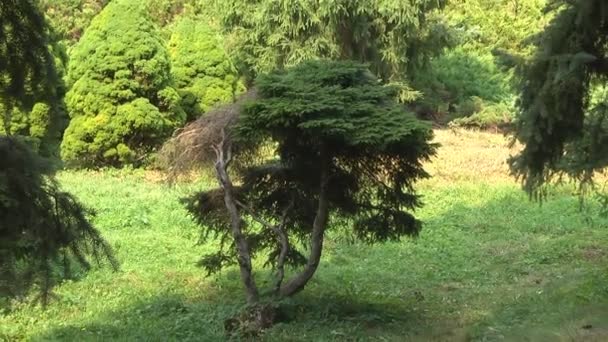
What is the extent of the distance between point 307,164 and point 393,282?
3302 millimetres

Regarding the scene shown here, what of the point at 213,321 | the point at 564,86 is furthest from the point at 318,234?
the point at 564,86

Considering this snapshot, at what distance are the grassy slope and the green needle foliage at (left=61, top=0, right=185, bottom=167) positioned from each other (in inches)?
63.1

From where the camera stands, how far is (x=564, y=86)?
739 cm

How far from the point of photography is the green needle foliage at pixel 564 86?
7.40m

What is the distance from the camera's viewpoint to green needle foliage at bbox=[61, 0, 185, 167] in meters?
19.8

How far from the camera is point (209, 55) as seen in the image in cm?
2217

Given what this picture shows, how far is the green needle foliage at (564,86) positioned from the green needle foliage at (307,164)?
1139 mm

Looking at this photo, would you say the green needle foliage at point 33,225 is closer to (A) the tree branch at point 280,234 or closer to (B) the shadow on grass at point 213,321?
(B) the shadow on grass at point 213,321

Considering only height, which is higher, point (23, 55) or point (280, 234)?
point (23, 55)

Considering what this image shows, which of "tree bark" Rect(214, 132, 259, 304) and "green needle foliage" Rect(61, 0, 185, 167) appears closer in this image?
"tree bark" Rect(214, 132, 259, 304)

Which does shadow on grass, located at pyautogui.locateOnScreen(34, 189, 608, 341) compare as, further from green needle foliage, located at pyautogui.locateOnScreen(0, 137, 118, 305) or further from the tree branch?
green needle foliage, located at pyautogui.locateOnScreen(0, 137, 118, 305)

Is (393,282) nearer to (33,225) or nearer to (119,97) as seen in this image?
(33,225)

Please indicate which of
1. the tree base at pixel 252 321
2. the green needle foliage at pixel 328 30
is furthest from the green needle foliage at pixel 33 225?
the green needle foliage at pixel 328 30

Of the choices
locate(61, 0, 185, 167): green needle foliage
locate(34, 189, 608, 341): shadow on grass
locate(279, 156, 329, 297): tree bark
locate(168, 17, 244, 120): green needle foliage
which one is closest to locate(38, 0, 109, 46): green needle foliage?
locate(168, 17, 244, 120): green needle foliage
